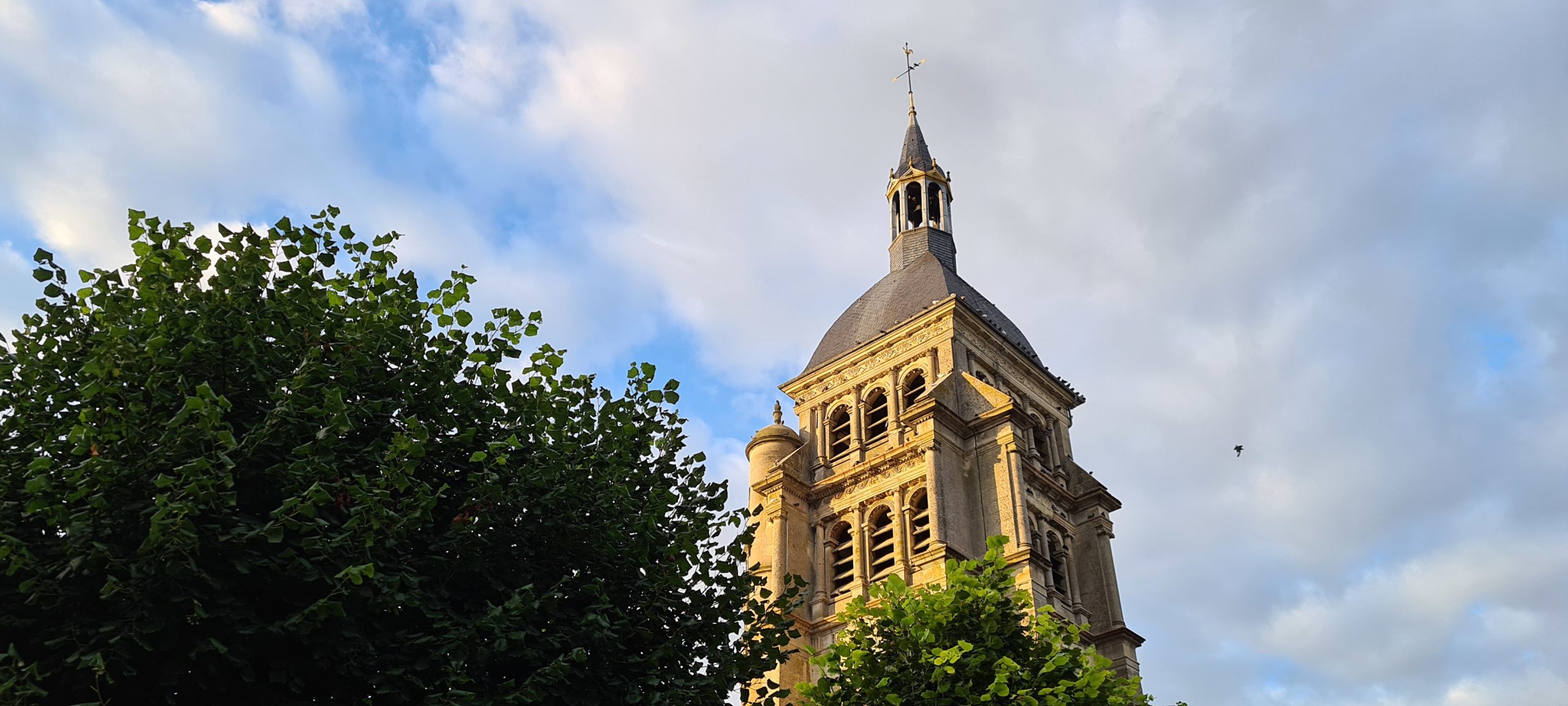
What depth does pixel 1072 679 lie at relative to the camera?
2019 cm

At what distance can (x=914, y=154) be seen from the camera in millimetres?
54906

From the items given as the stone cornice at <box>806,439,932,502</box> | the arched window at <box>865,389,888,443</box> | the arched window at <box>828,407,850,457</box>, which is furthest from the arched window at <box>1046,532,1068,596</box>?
the arched window at <box>828,407,850,457</box>

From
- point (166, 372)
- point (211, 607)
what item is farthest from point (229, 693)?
point (166, 372)

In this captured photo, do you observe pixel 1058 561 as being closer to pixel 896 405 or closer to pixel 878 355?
pixel 896 405

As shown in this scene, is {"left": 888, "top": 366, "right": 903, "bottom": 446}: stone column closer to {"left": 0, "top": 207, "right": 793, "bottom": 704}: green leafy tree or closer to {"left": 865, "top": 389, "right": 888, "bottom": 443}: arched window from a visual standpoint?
{"left": 865, "top": 389, "right": 888, "bottom": 443}: arched window

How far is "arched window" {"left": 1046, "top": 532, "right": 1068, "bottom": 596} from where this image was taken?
3884 cm

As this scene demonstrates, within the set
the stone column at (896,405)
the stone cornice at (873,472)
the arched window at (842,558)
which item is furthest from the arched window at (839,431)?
the arched window at (842,558)

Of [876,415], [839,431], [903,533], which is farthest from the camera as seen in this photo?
[839,431]

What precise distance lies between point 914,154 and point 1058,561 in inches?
911

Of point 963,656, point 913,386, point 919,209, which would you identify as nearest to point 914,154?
point 919,209

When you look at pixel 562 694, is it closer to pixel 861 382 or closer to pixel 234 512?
pixel 234 512

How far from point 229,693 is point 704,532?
5.75m

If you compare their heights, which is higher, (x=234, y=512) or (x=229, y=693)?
(x=234, y=512)

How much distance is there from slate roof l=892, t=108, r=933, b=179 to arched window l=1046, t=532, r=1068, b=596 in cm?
2062
